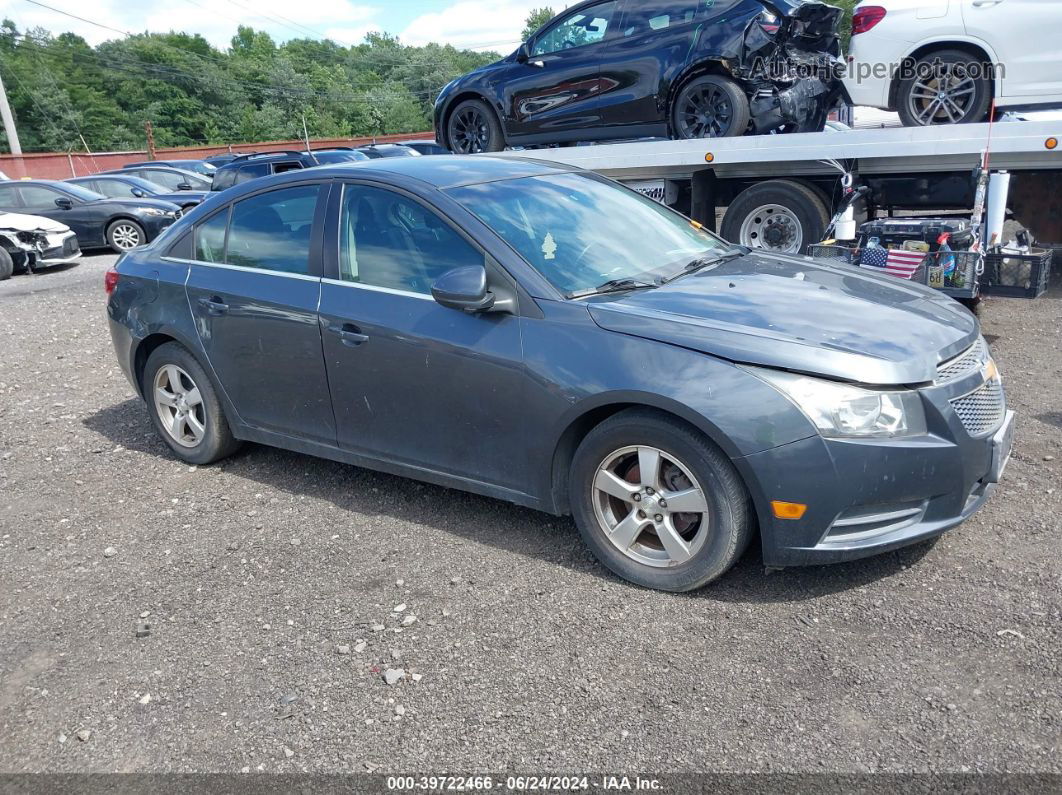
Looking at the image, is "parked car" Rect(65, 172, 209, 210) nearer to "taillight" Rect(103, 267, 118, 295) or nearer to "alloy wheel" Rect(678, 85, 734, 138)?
"alloy wheel" Rect(678, 85, 734, 138)

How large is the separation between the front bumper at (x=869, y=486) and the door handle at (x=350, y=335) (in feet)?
6.08

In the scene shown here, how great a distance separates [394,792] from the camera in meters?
2.57

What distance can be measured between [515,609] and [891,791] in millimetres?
1485

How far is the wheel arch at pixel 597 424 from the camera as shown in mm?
3156

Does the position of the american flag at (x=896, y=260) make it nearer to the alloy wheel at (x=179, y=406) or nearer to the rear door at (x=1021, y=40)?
the rear door at (x=1021, y=40)

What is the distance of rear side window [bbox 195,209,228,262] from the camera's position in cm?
478

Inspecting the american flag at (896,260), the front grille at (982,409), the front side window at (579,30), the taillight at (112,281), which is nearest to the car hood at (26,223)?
the front side window at (579,30)

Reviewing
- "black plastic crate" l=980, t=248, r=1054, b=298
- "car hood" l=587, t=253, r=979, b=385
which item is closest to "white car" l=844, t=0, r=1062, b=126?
"black plastic crate" l=980, t=248, r=1054, b=298

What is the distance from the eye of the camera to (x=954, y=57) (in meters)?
7.84

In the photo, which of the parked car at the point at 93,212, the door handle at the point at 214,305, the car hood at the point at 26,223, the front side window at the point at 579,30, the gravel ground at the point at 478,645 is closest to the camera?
the gravel ground at the point at 478,645

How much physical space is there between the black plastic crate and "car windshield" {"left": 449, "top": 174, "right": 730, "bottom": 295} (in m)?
3.01

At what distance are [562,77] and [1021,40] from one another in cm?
433

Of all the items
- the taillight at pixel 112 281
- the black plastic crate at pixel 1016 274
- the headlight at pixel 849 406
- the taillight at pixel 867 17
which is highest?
the taillight at pixel 867 17

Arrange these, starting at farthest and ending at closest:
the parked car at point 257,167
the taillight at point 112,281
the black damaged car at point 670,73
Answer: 1. the parked car at point 257,167
2. the black damaged car at point 670,73
3. the taillight at point 112,281
